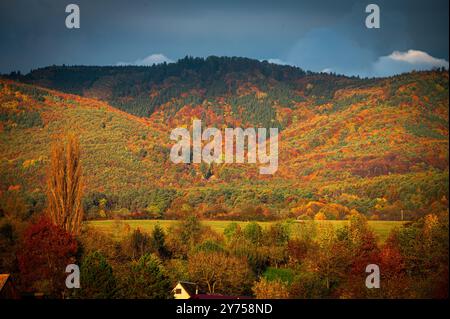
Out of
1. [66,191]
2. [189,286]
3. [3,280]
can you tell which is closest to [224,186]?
[66,191]

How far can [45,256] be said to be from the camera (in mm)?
33938

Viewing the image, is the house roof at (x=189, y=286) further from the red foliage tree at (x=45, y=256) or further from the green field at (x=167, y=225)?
the green field at (x=167, y=225)

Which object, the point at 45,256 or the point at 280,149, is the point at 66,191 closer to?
the point at 45,256

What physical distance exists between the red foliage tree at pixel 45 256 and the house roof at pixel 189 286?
5231 millimetres

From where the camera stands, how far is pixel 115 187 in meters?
67.2

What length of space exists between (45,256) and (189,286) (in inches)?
273

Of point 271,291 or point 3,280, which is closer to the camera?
point 3,280

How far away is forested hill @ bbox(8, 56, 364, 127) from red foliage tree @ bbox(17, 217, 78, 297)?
61728 millimetres

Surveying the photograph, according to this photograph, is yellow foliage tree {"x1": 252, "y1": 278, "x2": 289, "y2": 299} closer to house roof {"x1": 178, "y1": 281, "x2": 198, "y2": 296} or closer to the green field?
house roof {"x1": 178, "y1": 281, "x2": 198, "y2": 296}

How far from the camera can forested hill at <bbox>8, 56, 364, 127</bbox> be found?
345 feet

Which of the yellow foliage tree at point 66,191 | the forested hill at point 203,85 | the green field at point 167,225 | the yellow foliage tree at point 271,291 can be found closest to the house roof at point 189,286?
the yellow foliage tree at point 271,291

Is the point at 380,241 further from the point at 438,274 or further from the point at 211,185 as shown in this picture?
the point at 211,185
